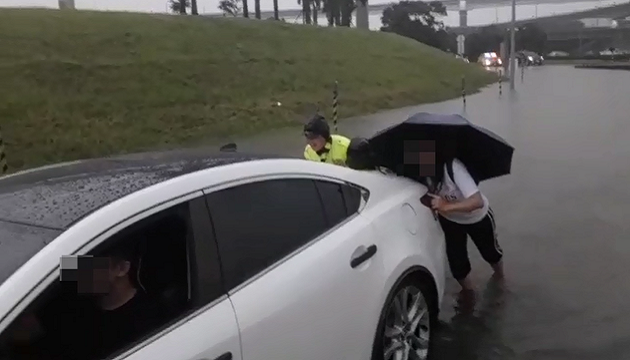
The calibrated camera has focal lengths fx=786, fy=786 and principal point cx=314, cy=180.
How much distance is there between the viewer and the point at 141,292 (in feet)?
8.97

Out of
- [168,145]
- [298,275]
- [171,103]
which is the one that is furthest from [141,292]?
[171,103]

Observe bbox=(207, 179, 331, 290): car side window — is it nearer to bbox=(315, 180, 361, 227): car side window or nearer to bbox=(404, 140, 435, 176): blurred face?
bbox=(315, 180, 361, 227): car side window

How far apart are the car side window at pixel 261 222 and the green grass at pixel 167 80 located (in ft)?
48.7

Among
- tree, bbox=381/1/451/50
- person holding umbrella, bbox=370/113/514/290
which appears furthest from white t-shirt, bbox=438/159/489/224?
tree, bbox=381/1/451/50

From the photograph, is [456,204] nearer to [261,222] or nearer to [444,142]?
[444,142]

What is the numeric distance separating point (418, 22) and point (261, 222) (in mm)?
94114

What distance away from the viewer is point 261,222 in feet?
10.8

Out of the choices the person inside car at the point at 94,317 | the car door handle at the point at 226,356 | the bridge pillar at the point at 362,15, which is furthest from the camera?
the bridge pillar at the point at 362,15

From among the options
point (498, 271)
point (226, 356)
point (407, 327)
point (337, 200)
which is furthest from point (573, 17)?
point (226, 356)

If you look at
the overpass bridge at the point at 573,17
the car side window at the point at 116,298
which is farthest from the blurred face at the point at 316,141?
the overpass bridge at the point at 573,17

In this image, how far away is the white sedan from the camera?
2432mm

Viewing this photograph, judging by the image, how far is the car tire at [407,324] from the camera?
12.4 feet

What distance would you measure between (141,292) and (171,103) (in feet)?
74.4

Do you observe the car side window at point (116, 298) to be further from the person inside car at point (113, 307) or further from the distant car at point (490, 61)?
the distant car at point (490, 61)
